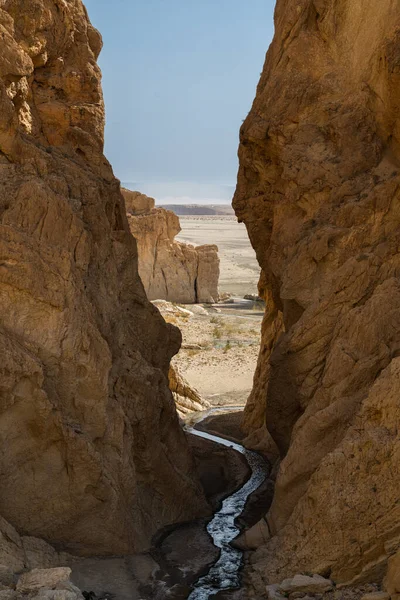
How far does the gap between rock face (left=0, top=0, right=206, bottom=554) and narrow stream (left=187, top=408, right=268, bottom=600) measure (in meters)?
0.62

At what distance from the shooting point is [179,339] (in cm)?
1559

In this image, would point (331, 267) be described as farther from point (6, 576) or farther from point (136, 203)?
point (136, 203)

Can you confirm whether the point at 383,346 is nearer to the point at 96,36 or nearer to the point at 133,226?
the point at 96,36

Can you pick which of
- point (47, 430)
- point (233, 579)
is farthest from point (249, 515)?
point (47, 430)

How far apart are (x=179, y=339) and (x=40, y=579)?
8.75 metres

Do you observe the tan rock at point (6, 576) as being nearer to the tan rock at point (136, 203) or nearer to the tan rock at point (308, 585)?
the tan rock at point (308, 585)

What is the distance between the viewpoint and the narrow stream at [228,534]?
10.1 meters

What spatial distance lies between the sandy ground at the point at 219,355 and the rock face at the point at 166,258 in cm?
441

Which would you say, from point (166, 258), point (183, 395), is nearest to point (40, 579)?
point (183, 395)

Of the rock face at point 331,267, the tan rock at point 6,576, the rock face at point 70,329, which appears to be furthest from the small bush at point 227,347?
the tan rock at point 6,576

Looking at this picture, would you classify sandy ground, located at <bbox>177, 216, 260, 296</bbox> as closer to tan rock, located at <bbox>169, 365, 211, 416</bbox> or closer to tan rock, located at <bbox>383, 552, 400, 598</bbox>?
tan rock, located at <bbox>169, 365, 211, 416</bbox>

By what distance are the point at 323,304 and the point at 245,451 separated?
7.12 meters

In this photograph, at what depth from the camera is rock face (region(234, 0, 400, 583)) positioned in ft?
29.2

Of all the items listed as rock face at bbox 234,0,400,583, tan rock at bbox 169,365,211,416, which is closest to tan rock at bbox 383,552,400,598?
rock face at bbox 234,0,400,583
